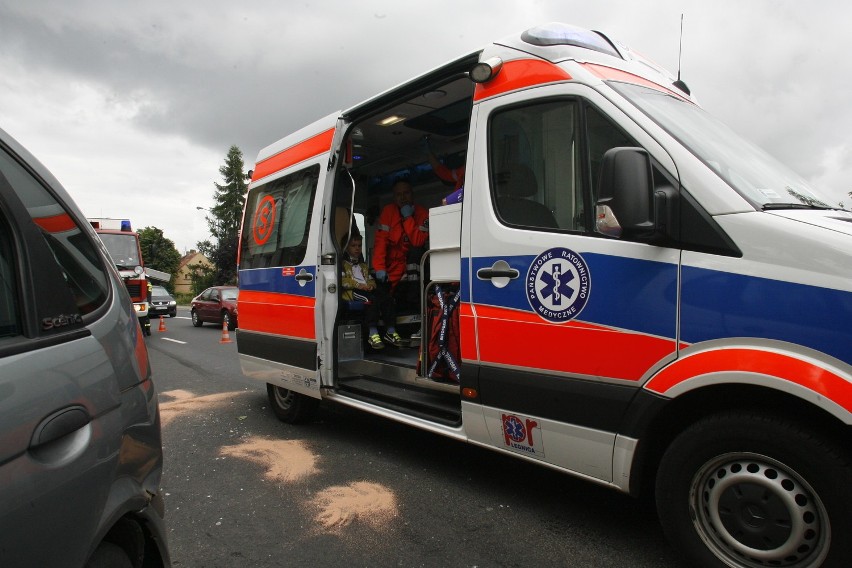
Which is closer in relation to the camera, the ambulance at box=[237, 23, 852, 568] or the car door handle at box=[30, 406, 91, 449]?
the car door handle at box=[30, 406, 91, 449]

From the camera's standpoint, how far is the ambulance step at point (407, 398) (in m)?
3.78

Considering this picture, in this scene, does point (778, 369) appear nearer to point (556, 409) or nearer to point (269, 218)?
point (556, 409)

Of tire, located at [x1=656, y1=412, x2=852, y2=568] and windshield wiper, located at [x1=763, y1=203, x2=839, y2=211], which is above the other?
windshield wiper, located at [x1=763, y1=203, x2=839, y2=211]

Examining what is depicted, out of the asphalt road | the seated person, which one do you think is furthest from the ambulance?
the seated person

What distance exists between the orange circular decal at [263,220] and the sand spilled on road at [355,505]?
8.76 feet

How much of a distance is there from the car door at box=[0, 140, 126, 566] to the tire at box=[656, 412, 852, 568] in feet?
7.16

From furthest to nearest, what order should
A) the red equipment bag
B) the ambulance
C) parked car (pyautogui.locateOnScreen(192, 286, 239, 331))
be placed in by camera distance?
parked car (pyautogui.locateOnScreen(192, 286, 239, 331)), the red equipment bag, the ambulance

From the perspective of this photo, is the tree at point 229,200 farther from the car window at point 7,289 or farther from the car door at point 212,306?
the car window at point 7,289

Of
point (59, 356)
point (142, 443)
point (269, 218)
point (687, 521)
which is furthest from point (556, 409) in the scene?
point (269, 218)

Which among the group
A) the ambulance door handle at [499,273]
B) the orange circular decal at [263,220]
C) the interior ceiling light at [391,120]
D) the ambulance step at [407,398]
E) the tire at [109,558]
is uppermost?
the interior ceiling light at [391,120]

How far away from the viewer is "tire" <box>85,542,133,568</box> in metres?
1.51

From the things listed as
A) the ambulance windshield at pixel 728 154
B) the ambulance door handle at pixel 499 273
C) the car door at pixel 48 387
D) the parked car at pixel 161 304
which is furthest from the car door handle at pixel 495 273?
the parked car at pixel 161 304

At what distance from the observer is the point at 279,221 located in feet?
17.2

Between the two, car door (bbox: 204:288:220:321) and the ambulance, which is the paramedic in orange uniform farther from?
car door (bbox: 204:288:220:321)
